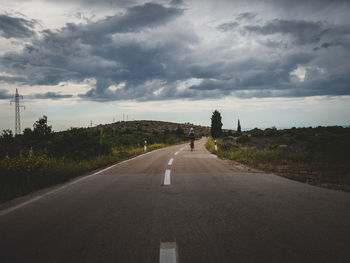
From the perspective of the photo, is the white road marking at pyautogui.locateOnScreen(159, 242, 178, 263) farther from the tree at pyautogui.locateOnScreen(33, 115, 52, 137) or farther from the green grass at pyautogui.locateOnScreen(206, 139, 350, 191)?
the tree at pyautogui.locateOnScreen(33, 115, 52, 137)

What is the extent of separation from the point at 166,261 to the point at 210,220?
1.39 meters

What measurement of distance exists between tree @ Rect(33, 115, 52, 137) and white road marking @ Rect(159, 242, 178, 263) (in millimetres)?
18573

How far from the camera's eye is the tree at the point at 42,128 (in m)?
18.3

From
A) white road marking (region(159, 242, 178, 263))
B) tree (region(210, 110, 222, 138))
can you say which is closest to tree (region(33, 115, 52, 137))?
white road marking (region(159, 242, 178, 263))

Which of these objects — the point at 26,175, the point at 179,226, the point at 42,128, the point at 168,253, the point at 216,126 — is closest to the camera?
the point at 168,253

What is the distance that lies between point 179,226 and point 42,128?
19403 millimetres

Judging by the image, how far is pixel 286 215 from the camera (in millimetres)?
3939

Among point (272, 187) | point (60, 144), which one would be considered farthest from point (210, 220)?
point (60, 144)

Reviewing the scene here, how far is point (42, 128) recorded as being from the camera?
19.0 meters

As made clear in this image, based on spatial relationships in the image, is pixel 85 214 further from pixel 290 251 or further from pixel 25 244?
pixel 290 251

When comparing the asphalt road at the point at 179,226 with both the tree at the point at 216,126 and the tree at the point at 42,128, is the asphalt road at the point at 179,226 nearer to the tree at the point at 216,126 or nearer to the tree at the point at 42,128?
the tree at the point at 42,128

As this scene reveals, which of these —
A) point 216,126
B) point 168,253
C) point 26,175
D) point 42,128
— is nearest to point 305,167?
point 168,253

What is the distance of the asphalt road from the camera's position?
2.68 meters

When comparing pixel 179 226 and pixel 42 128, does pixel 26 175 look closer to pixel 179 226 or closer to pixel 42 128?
pixel 179 226
